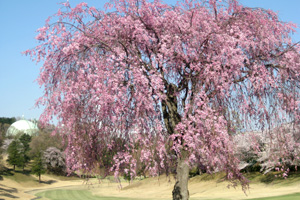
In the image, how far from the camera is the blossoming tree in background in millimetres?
9023

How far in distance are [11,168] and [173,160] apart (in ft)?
239

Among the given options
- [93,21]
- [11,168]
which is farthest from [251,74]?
[11,168]

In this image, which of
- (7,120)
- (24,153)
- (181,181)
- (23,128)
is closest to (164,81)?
(181,181)

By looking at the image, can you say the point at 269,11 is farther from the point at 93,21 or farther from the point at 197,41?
the point at 93,21

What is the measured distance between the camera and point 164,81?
33.9 ft

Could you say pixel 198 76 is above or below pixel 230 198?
above

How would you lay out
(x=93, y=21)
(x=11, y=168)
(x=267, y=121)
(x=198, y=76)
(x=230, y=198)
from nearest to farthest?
(x=198, y=76) < (x=267, y=121) < (x=93, y=21) < (x=230, y=198) < (x=11, y=168)

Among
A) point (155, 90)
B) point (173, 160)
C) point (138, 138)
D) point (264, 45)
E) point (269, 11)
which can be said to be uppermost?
point (269, 11)

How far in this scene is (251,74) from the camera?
1021 centimetres

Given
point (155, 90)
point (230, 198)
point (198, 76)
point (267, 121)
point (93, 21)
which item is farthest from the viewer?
point (230, 198)

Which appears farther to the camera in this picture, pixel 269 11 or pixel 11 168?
pixel 11 168

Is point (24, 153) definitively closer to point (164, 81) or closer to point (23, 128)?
point (23, 128)

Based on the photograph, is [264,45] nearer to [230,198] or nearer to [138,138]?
[138,138]

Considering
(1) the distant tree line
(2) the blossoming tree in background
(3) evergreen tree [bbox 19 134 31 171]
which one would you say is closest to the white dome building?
(1) the distant tree line
